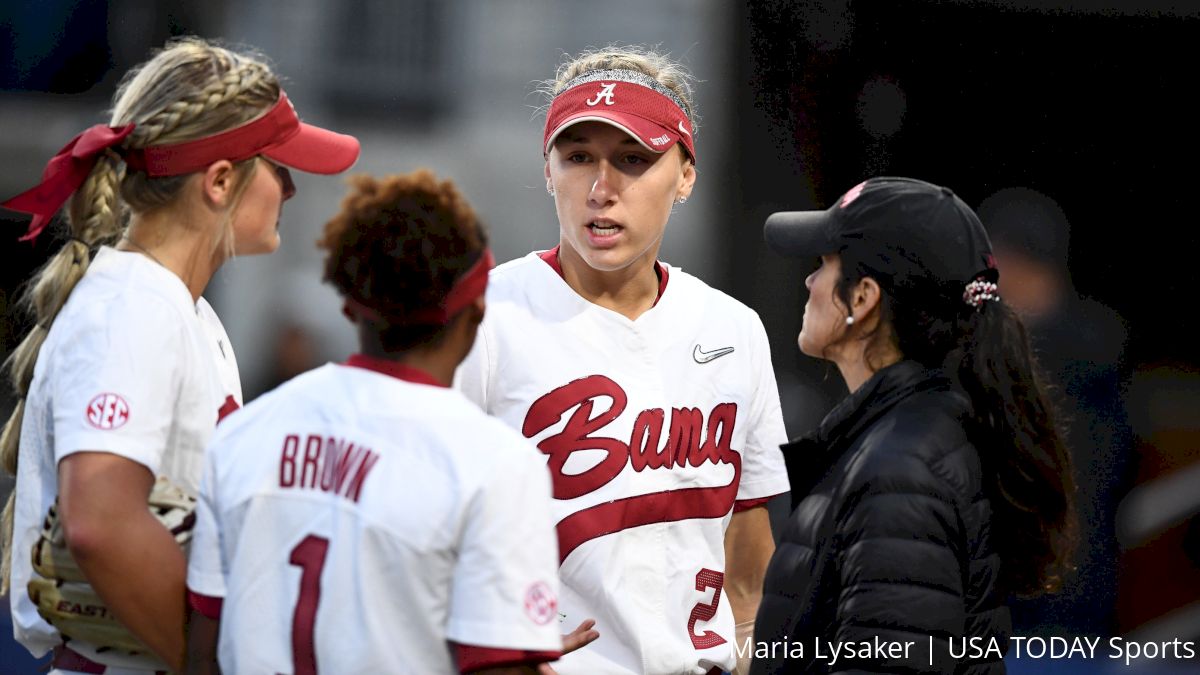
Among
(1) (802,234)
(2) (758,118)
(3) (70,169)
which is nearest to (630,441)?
(1) (802,234)

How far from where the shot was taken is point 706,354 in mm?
3061

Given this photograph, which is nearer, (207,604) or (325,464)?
(325,464)

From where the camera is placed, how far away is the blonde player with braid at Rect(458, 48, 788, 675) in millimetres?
2828

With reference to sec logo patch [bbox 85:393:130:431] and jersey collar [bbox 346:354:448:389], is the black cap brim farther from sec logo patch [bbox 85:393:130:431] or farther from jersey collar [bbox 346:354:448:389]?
sec logo patch [bbox 85:393:130:431]

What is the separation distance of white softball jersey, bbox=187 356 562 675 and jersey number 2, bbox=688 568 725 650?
1.03 metres

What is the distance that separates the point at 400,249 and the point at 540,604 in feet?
1.75

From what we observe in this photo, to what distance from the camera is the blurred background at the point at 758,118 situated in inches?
290

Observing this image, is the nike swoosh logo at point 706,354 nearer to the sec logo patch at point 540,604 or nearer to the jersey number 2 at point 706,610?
the jersey number 2 at point 706,610

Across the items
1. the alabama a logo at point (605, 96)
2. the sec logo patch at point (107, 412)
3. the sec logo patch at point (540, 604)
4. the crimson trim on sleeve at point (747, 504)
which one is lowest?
the crimson trim on sleeve at point (747, 504)

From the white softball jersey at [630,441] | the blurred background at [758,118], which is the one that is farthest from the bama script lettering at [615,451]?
the blurred background at [758,118]

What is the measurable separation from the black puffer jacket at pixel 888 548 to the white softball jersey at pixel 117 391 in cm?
105

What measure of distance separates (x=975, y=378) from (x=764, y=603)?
562 millimetres

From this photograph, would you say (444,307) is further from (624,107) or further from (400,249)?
(624,107)

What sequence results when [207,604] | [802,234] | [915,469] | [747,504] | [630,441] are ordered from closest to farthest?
[207,604]
[915,469]
[802,234]
[630,441]
[747,504]
